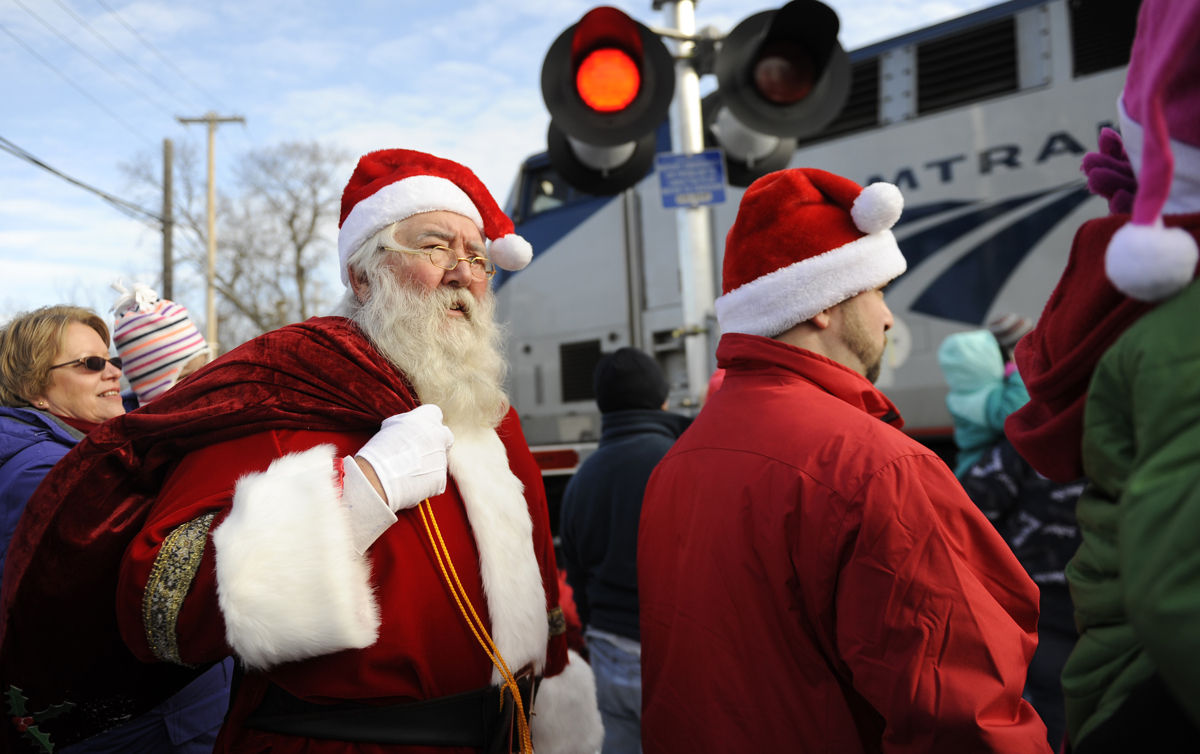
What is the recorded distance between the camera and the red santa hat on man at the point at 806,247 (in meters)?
1.86

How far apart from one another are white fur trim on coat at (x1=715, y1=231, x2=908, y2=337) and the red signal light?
195 centimetres

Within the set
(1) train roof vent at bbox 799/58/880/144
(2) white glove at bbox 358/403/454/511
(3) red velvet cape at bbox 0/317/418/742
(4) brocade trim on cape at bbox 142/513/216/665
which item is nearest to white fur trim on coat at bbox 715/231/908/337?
(2) white glove at bbox 358/403/454/511

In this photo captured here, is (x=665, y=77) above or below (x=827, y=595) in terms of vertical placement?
above

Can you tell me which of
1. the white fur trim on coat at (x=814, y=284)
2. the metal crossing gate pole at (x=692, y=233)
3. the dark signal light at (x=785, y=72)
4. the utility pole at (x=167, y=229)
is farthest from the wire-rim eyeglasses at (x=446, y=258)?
the utility pole at (x=167, y=229)

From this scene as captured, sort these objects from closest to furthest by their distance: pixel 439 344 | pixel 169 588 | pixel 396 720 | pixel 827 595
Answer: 1. pixel 827 595
2. pixel 169 588
3. pixel 396 720
4. pixel 439 344

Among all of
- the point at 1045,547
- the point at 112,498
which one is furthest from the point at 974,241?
the point at 112,498

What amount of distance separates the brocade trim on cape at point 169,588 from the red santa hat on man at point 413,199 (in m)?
1.00

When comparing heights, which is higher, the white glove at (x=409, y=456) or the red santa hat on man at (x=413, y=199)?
the red santa hat on man at (x=413, y=199)

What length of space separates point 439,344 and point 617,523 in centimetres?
138

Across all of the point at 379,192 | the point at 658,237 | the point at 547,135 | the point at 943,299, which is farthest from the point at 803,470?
the point at 658,237

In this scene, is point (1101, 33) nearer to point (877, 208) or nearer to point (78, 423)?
point (877, 208)

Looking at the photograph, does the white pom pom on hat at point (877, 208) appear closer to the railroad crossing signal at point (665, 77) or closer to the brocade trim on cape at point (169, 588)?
the brocade trim on cape at point (169, 588)

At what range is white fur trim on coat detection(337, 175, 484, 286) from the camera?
2320mm

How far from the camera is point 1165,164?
911mm
